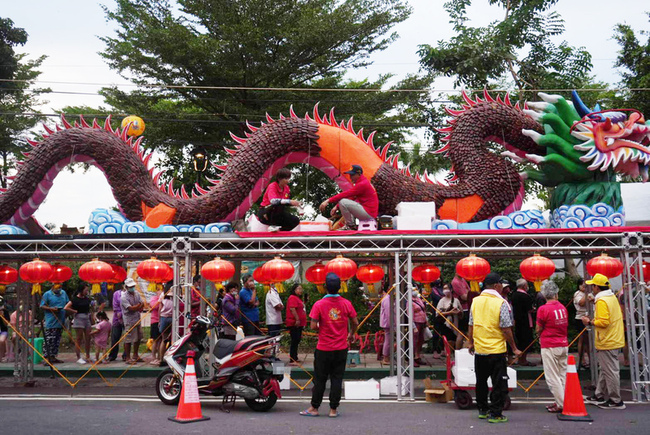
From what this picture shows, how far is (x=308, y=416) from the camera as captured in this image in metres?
8.43

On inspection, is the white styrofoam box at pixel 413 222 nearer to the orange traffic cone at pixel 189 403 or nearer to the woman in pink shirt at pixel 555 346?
the woman in pink shirt at pixel 555 346

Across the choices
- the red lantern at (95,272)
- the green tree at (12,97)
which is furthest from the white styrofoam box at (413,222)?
the green tree at (12,97)

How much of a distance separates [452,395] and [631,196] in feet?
27.3

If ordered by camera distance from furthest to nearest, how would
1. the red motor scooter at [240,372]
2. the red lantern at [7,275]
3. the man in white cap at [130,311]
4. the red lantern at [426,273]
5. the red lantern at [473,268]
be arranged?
the man in white cap at [130,311] → the red lantern at [426,273] → the red lantern at [7,275] → the red lantern at [473,268] → the red motor scooter at [240,372]

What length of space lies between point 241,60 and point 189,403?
12307 millimetres

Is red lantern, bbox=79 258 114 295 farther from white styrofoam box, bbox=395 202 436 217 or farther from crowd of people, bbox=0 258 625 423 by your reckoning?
white styrofoam box, bbox=395 202 436 217

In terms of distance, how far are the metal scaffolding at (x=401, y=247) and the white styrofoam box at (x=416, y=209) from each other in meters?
0.54

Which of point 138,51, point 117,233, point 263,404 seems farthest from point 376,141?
point 263,404

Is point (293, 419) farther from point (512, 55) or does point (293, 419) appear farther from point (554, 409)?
point (512, 55)

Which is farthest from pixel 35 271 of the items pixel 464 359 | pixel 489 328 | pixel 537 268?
pixel 537 268

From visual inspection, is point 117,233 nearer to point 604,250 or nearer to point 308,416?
point 308,416

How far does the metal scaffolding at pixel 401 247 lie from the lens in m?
9.86

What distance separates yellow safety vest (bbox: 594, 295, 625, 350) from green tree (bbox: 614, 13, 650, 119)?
10.8 meters

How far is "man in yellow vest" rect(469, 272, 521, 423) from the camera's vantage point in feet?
26.2
